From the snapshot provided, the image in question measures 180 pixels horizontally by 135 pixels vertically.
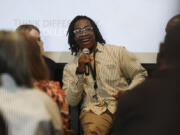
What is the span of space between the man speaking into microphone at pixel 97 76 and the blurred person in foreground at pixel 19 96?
1066 mm

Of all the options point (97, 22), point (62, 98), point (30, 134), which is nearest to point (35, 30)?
point (97, 22)

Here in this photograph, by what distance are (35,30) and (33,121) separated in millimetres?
1538

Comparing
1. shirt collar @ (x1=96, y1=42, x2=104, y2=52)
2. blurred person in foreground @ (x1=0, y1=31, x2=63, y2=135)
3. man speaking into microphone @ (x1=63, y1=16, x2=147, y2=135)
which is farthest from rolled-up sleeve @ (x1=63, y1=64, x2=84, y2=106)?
blurred person in foreground @ (x1=0, y1=31, x2=63, y2=135)

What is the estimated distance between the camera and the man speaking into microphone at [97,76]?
7.45 feet

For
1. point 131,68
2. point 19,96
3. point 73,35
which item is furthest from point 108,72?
point 19,96

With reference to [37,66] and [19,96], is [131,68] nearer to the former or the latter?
[37,66]

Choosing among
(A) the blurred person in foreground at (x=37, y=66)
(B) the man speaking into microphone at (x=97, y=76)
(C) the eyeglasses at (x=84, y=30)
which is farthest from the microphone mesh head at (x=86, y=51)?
(A) the blurred person in foreground at (x=37, y=66)

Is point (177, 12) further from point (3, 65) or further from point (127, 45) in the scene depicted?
point (3, 65)

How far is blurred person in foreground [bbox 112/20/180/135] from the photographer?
1.04m

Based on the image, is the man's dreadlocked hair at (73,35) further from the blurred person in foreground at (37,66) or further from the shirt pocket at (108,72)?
the blurred person in foreground at (37,66)

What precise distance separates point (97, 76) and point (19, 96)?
4.25 ft

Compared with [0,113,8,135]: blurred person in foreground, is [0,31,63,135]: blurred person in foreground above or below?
above

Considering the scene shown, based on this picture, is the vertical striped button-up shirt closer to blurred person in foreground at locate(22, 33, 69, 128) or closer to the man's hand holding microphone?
the man's hand holding microphone

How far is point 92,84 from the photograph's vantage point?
2.38m
